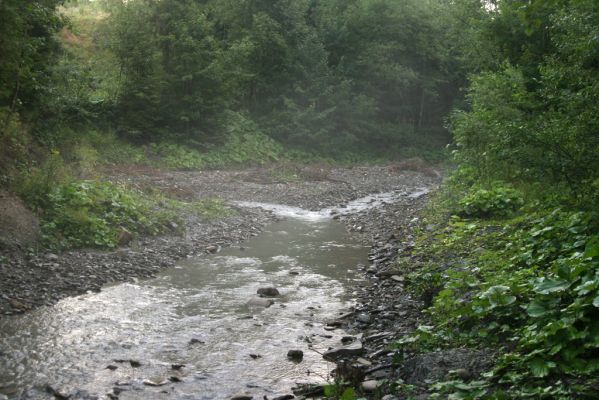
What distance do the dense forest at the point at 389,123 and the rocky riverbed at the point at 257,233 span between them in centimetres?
46

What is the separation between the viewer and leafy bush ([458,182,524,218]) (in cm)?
1205

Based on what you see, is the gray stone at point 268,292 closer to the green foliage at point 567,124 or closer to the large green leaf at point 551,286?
the green foliage at point 567,124

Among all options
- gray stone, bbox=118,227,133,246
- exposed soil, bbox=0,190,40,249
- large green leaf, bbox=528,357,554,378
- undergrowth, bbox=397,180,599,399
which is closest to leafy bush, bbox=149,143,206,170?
gray stone, bbox=118,227,133,246

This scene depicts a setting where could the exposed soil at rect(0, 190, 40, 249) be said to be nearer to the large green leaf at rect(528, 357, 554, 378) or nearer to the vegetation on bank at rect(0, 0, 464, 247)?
the vegetation on bank at rect(0, 0, 464, 247)

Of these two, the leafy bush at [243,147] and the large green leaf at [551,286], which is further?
the leafy bush at [243,147]

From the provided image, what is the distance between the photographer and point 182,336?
7.85 m

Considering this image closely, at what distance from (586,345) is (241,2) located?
35.1 meters

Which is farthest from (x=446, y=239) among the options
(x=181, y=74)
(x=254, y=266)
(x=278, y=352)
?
(x=181, y=74)

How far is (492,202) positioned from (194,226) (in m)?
8.30

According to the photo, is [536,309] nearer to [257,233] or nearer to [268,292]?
[268,292]

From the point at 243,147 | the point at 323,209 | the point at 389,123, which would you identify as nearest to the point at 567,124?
the point at 323,209

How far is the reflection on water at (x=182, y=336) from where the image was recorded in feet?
20.7

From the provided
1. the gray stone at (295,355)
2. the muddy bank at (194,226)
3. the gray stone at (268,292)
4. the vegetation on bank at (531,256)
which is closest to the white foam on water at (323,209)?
the muddy bank at (194,226)

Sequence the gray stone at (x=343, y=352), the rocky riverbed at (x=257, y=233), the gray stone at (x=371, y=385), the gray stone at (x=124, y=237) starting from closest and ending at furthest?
the gray stone at (x=371, y=385), the rocky riverbed at (x=257, y=233), the gray stone at (x=343, y=352), the gray stone at (x=124, y=237)
